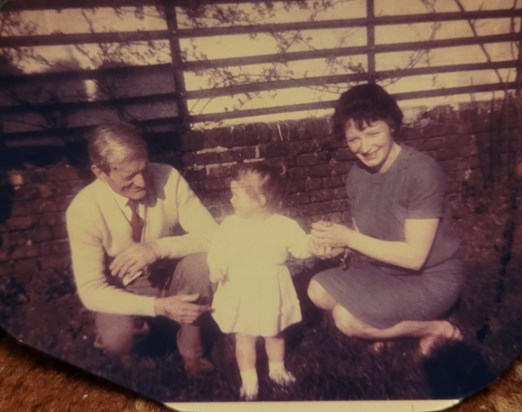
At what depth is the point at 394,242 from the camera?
1880 mm

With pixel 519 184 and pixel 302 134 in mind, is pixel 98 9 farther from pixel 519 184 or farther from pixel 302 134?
pixel 519 184

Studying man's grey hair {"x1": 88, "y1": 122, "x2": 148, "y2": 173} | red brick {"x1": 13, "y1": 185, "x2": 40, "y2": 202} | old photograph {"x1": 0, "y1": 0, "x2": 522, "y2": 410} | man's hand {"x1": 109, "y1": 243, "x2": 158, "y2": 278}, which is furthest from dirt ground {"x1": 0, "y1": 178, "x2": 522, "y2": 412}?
man's grey hair {"x1": 88, "y1": 122, "x2": 148, "y2": 173}

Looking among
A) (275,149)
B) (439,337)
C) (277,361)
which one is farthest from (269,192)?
(439,337)

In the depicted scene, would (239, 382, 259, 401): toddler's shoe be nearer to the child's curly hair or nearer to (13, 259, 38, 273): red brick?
the child's curly hair

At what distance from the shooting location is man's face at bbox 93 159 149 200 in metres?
1.90

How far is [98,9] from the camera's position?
5.83 ft

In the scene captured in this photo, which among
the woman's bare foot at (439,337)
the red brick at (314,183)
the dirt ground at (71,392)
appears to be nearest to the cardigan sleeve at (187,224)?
the red brick at (314,183)

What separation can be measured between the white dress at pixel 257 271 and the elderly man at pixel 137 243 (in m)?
0.07

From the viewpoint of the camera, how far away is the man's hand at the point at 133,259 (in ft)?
6.41

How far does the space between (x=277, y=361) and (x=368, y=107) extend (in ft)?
3.84

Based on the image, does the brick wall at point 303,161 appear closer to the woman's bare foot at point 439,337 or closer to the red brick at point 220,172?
the red brick at point 220,172

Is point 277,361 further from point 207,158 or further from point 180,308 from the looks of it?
point 207,158

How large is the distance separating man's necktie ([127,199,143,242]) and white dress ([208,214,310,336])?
32cm

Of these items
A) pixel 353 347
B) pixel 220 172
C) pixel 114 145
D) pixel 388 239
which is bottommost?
pixel 353 347
